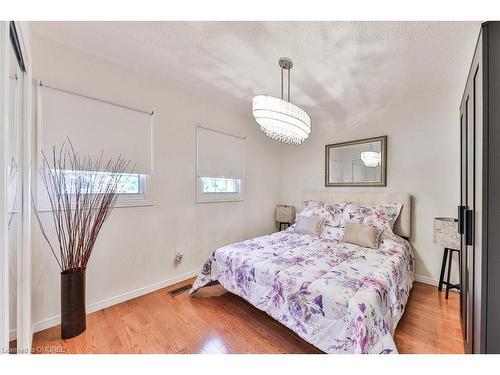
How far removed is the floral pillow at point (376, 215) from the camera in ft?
8.52

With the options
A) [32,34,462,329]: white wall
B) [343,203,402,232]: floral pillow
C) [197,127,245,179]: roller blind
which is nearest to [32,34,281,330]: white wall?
[32,34,462,329]: white wall

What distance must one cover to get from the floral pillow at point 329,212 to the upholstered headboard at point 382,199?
181mm

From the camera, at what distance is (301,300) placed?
1.50m

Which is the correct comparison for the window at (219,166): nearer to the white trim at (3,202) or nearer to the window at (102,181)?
the window at (102,181)

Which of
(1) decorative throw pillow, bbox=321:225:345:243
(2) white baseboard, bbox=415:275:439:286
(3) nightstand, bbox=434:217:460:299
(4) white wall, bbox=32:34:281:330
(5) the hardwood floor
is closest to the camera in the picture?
(5) the hardwood floor

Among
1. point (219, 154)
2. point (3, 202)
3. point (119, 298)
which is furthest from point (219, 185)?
A: point (3, 202)

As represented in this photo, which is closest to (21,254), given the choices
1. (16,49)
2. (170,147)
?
(16,49)

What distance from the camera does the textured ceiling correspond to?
159 cm

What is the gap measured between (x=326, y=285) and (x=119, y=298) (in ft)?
6.58

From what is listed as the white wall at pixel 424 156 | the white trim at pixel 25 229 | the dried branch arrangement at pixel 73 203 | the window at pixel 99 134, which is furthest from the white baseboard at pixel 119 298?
the white wall at pixel 424 156

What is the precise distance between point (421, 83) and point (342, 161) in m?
1.27

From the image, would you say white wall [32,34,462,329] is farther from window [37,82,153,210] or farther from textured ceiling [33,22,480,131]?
textured ceiling [33,22,480,131]

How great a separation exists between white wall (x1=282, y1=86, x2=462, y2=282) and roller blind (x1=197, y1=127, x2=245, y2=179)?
180 cm

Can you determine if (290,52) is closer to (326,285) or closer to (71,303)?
(326,285)
